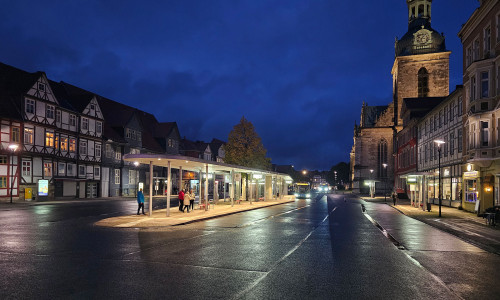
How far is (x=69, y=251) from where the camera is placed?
1117 centimetres

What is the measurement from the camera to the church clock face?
76.8 m

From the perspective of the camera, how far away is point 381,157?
84.3 m

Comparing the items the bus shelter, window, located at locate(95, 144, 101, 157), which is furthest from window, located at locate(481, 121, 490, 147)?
window, located at locate(95, 144, 101, 157)

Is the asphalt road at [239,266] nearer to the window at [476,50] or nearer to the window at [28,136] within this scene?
the window at [476,50]

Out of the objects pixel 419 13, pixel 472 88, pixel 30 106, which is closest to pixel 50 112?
pixel 30 106

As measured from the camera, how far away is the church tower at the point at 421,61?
76688 mm

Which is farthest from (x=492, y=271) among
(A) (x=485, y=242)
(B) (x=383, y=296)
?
(A) (x=485, y=242)

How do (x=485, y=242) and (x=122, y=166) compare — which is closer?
(x=485, y=242)

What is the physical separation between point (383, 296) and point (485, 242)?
9635 millimetres

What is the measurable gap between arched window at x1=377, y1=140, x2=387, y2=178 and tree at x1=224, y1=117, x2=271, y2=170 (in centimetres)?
3582

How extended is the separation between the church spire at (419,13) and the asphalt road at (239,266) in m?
74.7

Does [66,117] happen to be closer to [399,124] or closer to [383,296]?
[383,296]

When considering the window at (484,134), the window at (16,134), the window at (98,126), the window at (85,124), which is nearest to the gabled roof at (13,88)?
the window at (16,134)

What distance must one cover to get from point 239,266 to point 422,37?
263ft
